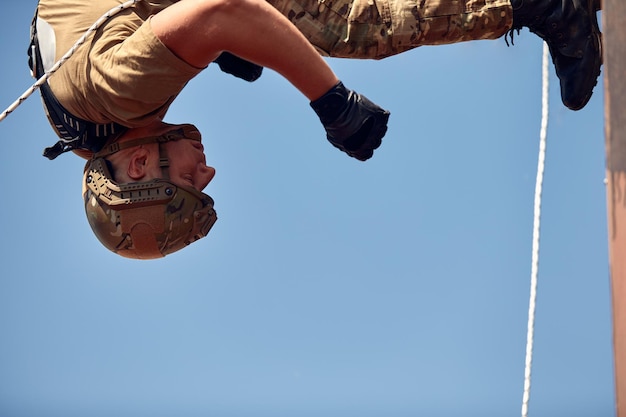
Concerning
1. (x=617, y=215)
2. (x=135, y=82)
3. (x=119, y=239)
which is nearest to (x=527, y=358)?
(x=119, y=239)

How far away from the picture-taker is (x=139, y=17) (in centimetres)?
341

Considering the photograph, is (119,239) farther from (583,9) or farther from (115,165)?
(583,9)

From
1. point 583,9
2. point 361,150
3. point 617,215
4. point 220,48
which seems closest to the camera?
point 617,215

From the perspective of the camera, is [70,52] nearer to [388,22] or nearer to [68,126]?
[68,126]

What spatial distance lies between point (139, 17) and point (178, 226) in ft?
2.35

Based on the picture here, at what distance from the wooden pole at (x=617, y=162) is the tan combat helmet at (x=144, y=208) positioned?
1.87 metres

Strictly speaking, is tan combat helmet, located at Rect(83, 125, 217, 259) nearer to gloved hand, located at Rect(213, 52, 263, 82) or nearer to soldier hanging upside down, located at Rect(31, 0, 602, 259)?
soldier hanging upside down, located at Rect(31, 0, 602, 259)

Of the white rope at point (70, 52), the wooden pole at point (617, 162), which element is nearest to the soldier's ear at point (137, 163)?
the white rope at point (70, 52)

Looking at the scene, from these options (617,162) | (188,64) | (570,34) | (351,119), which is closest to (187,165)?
(188,64)

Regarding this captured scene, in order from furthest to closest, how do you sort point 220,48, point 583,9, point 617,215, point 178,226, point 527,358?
point 527,358 → point 583,9 → point 178,226 → point 220,48 → point 617,215

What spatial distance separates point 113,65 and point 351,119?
745mm

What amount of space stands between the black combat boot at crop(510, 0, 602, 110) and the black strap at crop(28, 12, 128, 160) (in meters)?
1.54

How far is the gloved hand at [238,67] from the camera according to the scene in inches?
148

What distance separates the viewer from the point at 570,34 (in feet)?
12.6
